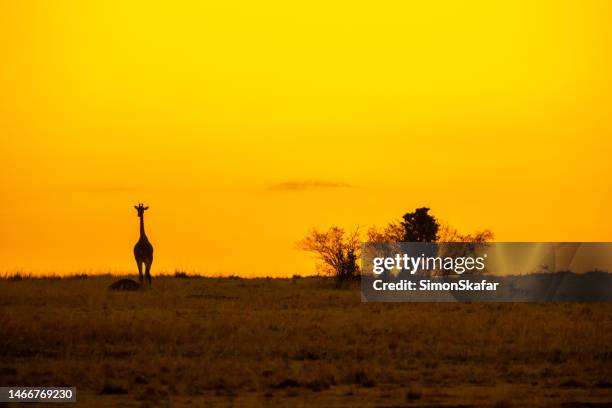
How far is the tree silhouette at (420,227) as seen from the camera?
54.8 metres

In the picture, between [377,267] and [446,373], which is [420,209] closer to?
[377,267]

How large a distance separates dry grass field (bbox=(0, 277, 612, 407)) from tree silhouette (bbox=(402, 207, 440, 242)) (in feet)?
60.0

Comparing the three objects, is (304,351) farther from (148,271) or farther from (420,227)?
(420,227)

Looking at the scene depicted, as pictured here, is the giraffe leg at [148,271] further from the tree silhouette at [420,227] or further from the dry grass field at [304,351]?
the tree silhouette at [420,227]

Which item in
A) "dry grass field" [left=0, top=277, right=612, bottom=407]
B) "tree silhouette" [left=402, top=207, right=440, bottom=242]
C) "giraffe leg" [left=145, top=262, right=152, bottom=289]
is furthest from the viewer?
"tree silhouette" [left=402, top=207, right=440, bottom=242]

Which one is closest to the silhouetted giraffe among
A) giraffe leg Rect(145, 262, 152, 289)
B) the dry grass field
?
giraffe leg Rect(145, 262, 152, 289)

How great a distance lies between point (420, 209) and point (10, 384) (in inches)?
1476

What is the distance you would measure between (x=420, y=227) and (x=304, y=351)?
105 feet

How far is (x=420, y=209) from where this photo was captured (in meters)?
55.3

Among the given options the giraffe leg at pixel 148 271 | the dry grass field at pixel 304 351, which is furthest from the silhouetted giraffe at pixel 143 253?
the dry grass field at pixel 304 351

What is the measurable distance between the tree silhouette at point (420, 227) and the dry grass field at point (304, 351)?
1827cm

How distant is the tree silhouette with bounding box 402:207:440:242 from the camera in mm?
54812

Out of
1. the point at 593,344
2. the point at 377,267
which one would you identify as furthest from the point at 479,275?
the point at 593,344

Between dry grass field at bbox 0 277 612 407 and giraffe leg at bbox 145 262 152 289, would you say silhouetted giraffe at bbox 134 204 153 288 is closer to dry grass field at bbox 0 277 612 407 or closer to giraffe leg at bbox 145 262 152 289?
giraffe leg at bbox 145 262 152 289
